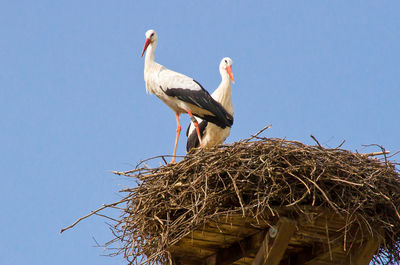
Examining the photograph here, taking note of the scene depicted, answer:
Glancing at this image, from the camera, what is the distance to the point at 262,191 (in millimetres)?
5355

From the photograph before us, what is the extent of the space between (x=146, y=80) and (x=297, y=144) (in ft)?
11.3

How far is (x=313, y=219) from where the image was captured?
5.31 metres

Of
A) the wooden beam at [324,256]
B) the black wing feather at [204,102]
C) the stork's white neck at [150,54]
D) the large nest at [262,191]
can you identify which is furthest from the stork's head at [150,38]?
the wooden beam at [324,256]

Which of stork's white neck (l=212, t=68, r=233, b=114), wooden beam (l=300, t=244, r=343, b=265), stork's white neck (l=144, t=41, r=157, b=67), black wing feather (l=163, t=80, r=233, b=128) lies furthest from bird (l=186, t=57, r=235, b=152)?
wooden beam (l=300, t=244, r=343, b=265)

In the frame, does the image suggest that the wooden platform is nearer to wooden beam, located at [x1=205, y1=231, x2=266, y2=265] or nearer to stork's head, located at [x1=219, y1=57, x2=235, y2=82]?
wooden beam, located at [x1=205, y1=231, x2=266, y2=265]

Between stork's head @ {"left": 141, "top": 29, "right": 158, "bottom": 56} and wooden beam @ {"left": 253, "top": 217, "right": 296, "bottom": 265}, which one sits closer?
wooden beam @ {"left": 253, "top": 217, "right": 296, "bottom": 265}

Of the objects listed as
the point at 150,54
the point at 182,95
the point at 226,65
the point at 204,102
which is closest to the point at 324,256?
the point at 204,102

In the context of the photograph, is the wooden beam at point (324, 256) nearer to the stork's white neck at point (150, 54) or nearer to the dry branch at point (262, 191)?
the dry branch at point (262, 191)

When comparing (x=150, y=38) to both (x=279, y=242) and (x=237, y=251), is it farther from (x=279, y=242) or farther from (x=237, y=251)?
(x=279, y=242)

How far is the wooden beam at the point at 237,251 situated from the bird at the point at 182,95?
8.83 feet

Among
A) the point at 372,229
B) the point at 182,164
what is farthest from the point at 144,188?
the point at 372,229

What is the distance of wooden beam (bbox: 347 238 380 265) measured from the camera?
215 inches

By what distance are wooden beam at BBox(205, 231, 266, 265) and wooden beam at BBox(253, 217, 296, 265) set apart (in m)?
0.24

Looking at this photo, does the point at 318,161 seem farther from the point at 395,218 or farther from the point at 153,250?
the point at 153,250
